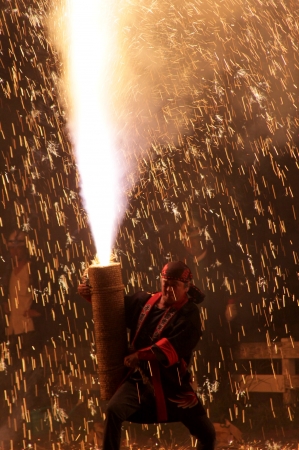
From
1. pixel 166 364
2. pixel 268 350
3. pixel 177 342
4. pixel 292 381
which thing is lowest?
pixel 292 381

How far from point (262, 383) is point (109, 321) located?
282cm

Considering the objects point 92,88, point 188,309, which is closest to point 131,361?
point 188,309

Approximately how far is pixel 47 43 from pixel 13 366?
3616mm

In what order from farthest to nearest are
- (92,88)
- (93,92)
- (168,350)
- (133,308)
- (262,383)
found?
1. (93,92)
2. (92,88)
3. (262,383)
4. (133,308)
5. (168,350)

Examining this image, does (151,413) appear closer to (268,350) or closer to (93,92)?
(268,350)

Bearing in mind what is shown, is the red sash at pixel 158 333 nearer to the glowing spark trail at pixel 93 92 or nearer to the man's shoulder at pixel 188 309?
the man's shoulder at pixel 188 309

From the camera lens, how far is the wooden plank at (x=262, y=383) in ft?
20.9

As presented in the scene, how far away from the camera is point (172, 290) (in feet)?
14.0

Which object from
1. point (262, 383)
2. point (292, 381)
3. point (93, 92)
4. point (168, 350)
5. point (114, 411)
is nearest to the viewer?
point (114, 411)

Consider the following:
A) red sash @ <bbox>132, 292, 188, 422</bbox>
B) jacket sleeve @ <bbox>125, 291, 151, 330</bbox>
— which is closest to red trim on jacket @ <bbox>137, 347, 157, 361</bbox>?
red sash @ <bbox>132, 292, 188, 422</bbox>

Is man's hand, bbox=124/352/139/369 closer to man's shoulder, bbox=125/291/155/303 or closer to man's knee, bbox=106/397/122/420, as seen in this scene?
man's knee, bbox=106/397/122/420

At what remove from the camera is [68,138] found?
294 inches

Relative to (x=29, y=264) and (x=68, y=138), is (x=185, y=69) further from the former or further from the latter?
(x=29, y=264)

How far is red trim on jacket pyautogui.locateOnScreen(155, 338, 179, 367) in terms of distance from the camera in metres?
4.09
